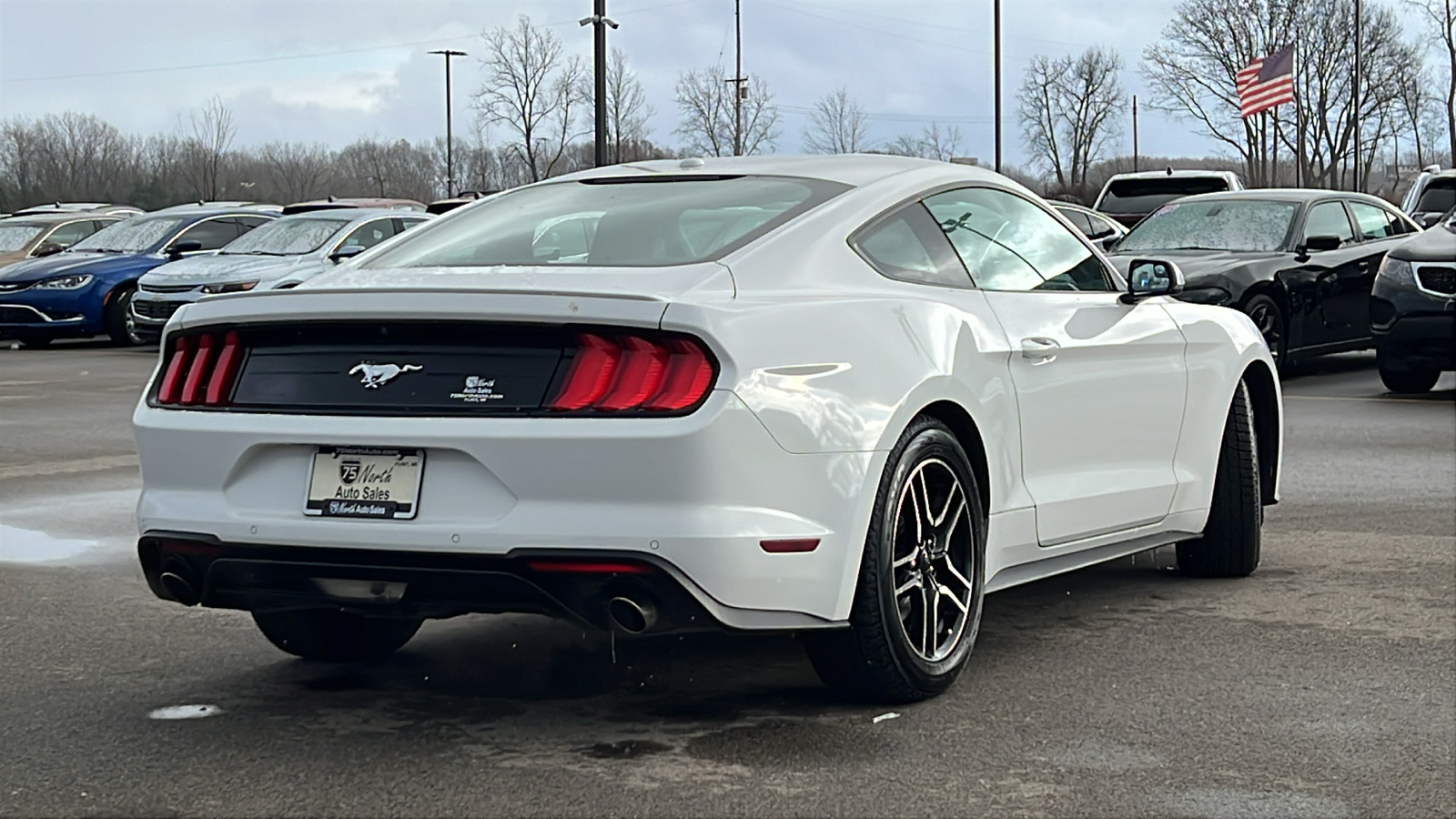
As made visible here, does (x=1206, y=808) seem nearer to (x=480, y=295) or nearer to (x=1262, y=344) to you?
(x=480, y=295)

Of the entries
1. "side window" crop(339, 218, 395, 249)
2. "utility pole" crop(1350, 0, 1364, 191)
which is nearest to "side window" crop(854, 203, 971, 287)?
"side window" crop(339, 218, 395, 249)

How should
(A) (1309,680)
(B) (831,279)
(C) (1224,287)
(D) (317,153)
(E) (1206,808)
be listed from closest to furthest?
(E) (1206,808)
(B) (831,279)
(A) (1309,680)
(C) (1224,287)
(D) (317,153)

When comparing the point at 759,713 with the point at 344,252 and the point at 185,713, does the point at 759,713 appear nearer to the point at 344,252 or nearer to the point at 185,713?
the point at 185,713

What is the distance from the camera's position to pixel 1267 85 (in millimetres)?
38844

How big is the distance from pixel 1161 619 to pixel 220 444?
3095 mm

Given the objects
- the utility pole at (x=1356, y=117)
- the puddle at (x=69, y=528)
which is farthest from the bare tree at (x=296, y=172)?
the puddle at (x=69, y=528)

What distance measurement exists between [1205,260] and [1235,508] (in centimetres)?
834

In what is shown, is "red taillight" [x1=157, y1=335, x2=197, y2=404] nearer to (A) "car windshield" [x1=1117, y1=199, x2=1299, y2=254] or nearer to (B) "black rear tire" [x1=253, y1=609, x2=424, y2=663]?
(B) "black rear tire" [x1=253, y1=609, x2=424, y2=663]

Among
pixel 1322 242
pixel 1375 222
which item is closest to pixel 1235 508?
pixel 1322 242

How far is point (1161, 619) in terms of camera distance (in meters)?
5.99

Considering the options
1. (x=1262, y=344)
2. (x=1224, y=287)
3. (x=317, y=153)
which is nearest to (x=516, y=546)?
(x=1262, y=344)

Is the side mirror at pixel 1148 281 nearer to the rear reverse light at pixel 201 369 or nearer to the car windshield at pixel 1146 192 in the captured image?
the rear reverse light at pixel 201 369

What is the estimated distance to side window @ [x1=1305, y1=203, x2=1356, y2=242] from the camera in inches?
606

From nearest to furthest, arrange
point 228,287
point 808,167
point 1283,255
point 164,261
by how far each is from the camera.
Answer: point 808,167
point 1283,255
point 228,287
point 164,261
